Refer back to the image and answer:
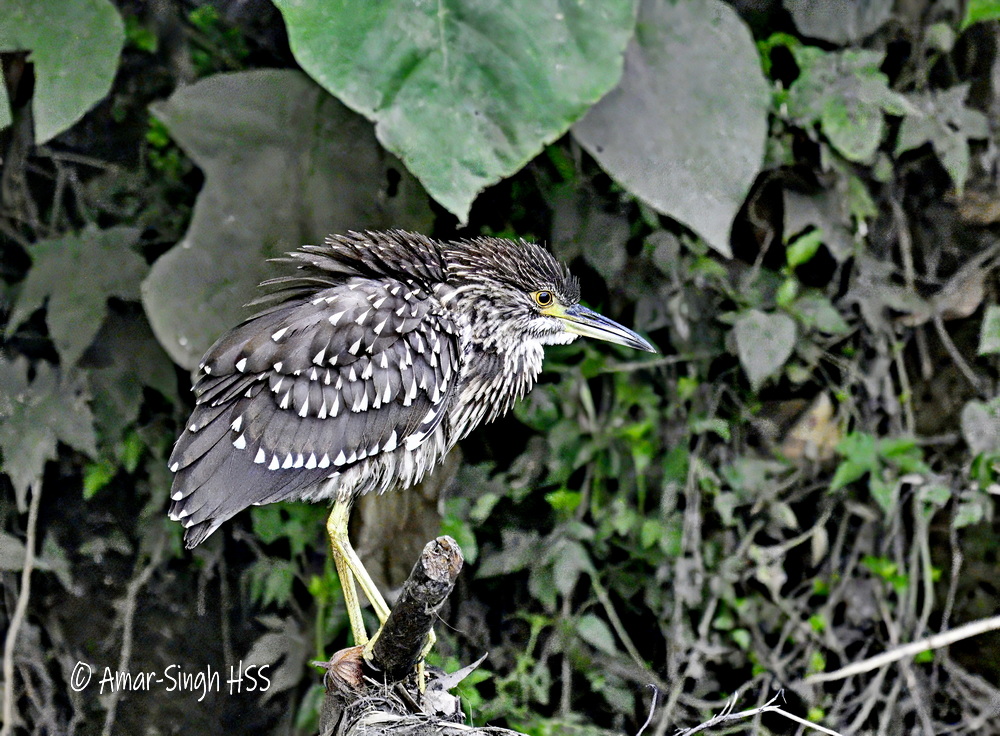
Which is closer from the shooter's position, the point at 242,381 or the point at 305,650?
the point at 242,381

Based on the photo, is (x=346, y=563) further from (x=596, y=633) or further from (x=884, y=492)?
(x=884, y=492)

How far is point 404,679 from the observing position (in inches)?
50.6

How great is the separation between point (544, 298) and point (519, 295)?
0.13 feet

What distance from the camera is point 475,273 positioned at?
1.31 meters

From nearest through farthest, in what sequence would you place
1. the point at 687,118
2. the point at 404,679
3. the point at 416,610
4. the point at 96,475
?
1. the point at 416,610
2. the point at 404,679
3. the point at 687,118
4. the point at 96,475

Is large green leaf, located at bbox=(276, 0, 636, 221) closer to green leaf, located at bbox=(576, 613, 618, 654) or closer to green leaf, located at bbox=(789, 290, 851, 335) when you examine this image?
green leaf, located at bbox=(789, 290, 851, 335)

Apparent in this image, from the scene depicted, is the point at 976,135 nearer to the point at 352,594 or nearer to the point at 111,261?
the point at 352,594

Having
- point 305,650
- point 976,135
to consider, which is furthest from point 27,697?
point 976,135

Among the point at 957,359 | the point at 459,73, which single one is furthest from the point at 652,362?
the point at 459,73

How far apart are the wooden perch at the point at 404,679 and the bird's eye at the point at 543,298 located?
14.9 inches

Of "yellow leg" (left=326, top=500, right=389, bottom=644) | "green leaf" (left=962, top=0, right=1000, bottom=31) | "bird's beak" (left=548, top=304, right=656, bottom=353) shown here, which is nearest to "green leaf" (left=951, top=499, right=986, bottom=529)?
"green leaf" (left=962, top=0, right=1000, bottom=31)

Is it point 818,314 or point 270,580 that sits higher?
point 818,314

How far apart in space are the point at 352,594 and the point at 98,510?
98 cm

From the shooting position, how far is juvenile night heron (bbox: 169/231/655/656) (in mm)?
1271
